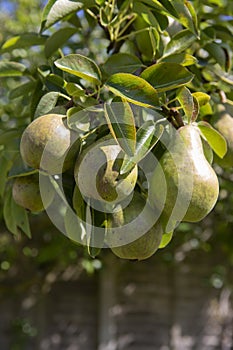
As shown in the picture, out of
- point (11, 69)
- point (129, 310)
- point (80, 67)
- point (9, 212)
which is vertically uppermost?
point (80, 67)

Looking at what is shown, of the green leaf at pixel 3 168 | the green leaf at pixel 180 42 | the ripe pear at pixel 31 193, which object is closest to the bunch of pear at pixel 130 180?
the ripe pear at pixel 31 193

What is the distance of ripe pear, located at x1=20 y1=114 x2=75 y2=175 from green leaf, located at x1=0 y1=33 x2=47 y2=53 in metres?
0.40

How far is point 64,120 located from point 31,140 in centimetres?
6

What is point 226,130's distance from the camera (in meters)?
0.91

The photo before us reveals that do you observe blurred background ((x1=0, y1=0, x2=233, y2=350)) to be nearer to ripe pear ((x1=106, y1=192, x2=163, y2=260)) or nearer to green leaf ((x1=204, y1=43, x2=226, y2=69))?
green leaf ((x1=204, y1=43, x2=226, y2=69))

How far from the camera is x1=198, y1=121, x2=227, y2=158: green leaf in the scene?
0.82m

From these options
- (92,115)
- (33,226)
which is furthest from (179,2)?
(33,226)

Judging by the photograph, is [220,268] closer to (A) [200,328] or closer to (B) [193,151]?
(A) [200,328]

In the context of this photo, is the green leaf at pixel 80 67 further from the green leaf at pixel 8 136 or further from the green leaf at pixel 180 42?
the green leaf at pixel 8 136

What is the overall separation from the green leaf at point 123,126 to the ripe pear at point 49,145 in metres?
0.08

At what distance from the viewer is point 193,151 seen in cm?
76

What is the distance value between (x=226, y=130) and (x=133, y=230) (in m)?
0.28

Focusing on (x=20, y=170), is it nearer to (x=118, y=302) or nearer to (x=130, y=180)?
(x=130, y=180)

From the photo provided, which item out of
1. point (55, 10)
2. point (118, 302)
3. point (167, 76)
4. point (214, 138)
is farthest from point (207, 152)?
point (118, 302)
